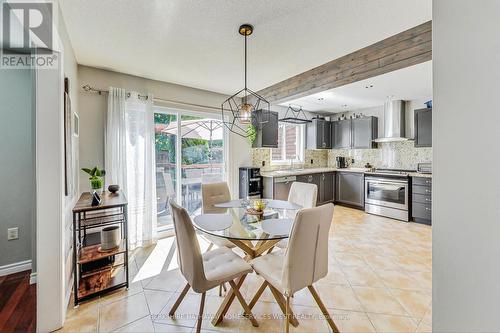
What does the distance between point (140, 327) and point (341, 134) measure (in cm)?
554

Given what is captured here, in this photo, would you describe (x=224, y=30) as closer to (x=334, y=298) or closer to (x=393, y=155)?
(x=334, y=298)

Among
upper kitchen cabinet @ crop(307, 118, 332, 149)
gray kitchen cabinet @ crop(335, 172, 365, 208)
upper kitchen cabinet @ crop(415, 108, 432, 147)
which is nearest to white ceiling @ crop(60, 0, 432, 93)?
upper kitchen cabinet @ crop(307, 118, 332, 149)

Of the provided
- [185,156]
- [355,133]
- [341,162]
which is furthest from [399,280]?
[341,162]

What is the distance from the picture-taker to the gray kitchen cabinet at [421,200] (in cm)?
408

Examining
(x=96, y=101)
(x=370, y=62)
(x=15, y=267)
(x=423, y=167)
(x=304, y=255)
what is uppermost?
(x=370, y=62)

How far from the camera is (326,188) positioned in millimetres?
5520

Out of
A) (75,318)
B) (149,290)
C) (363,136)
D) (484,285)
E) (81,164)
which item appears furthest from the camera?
(363,136)

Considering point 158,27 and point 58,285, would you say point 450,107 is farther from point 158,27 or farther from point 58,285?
point 58,285

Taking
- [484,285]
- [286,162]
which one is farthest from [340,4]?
[286,162]

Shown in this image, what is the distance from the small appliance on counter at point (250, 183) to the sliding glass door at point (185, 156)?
1.32 ft

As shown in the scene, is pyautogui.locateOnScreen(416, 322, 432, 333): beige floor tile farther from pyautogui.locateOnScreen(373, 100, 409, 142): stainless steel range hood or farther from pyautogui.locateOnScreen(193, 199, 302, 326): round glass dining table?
pyautogui.locateOnScreen(373, 100, 409, 142): stainless steel range hood

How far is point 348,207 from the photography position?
5484mm

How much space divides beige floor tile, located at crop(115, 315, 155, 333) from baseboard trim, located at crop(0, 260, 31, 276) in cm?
174

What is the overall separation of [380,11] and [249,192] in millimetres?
3180
